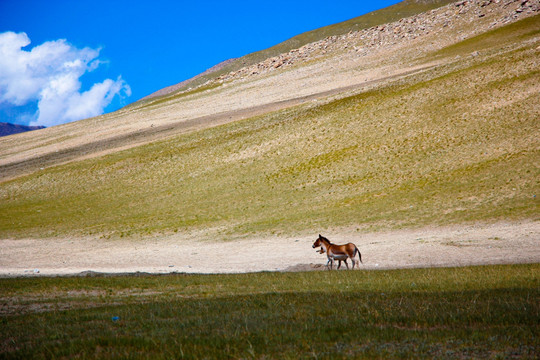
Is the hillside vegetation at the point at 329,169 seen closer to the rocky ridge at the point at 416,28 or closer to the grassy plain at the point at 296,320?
the grassy plain at the point at 296,320

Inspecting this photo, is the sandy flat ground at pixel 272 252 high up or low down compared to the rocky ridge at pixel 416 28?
down

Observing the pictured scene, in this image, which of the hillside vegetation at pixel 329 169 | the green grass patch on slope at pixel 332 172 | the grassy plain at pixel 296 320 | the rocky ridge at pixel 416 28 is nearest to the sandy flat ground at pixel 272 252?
the hillside vegetation at pixel 329 169

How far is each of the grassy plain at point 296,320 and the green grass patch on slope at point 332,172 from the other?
20117 mm

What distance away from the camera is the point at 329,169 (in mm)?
50531

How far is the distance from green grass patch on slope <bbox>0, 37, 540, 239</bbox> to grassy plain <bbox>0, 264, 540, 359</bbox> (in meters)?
20.1

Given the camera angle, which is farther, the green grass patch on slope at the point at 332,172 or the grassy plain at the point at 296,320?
the green grass patch on slope at the point at 332,172

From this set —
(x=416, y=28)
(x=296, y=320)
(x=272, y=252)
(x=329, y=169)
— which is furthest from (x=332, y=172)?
(x=416, y=28)

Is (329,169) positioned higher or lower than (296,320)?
higher

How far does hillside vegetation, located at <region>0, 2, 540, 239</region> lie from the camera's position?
3791 cm

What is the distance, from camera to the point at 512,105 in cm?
5019

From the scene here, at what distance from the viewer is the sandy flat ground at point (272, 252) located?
23641 millimetres

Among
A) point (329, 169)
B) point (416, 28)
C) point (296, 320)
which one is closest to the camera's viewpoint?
point (296, 320)

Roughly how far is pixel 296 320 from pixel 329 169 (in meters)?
41.3

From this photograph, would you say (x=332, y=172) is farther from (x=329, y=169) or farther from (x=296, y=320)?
(x=296, y=320)
